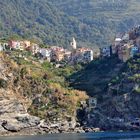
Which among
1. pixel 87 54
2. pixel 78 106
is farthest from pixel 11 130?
pixel 87 54

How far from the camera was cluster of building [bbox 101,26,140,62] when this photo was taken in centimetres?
15412

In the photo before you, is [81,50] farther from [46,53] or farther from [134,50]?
[134,50]

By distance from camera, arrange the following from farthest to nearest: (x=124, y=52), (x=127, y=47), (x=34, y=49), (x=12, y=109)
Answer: (x=34, y=49), (x=127, y=47), (x=124, y=52), (x=12, y=109)

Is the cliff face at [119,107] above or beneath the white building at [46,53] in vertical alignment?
beneath

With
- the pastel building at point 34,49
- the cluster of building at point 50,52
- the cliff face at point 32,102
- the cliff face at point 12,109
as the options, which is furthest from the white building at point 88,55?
the cliff face at point 12,109

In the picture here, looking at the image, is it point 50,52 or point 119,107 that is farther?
point 50,52

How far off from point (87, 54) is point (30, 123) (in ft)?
219

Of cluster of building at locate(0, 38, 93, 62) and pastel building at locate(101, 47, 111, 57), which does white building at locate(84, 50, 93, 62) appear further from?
pastel building at locate(101, 47, 111, 57)

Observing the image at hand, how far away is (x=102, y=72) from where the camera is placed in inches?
5915

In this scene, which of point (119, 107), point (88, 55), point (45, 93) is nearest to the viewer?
point (119, 107)

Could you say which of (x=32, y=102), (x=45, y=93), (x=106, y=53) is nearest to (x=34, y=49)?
(x=106, y=53)

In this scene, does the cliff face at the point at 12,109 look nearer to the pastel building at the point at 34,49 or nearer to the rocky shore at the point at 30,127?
the rocky shore at the point at 30,127

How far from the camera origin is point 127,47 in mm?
155875

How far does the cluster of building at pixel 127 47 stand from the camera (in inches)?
6068
